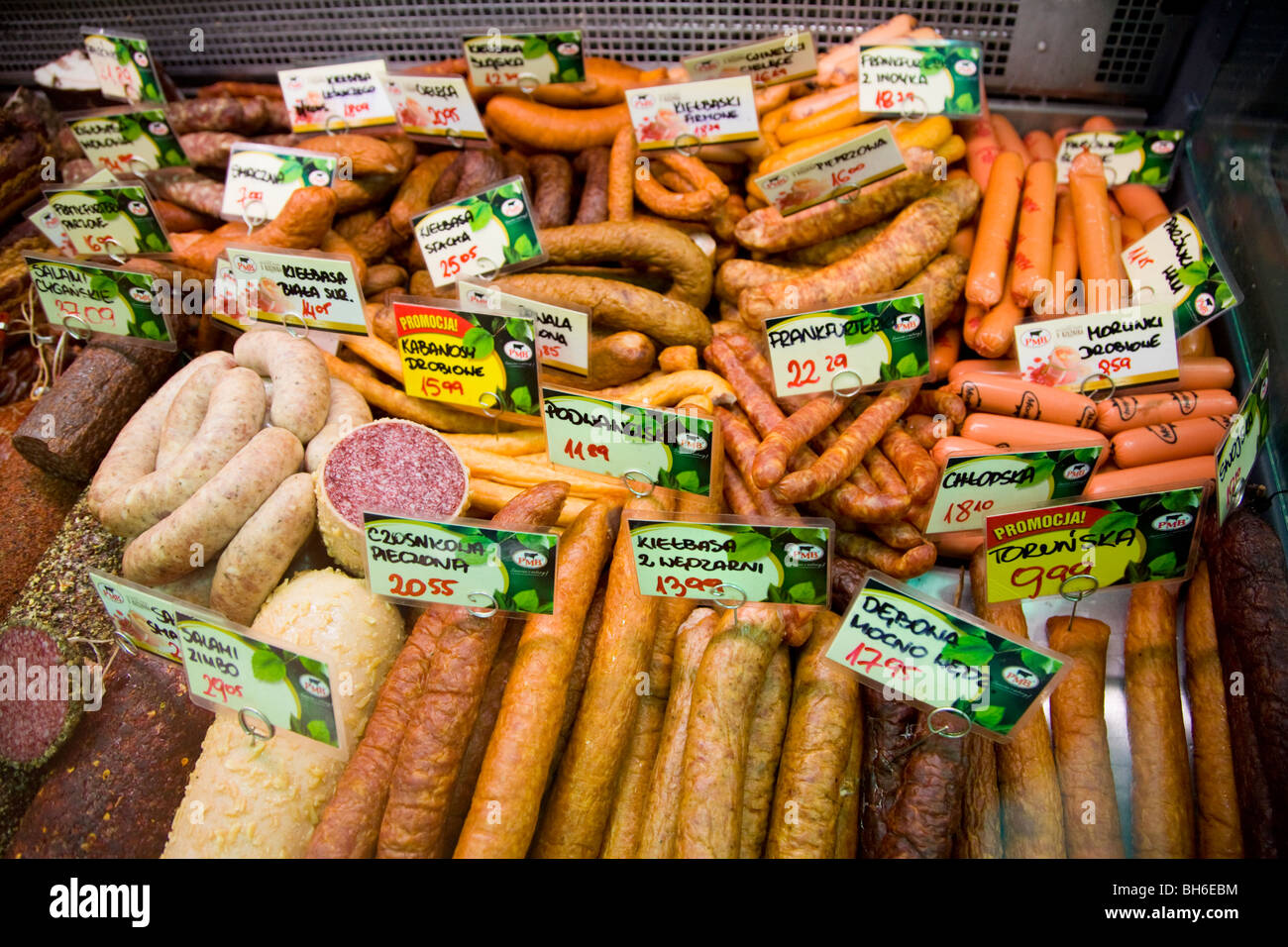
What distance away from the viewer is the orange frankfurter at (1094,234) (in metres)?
2.64

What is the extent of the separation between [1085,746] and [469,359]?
6.18ft

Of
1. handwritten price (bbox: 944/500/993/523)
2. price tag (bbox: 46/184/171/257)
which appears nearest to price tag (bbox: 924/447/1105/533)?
handwritten price (bbox: 944/500/993/523)

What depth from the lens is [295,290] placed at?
2.72 metres

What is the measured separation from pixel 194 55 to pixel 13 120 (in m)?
0.73

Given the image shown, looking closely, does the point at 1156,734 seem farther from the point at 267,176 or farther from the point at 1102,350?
the point at 267,176

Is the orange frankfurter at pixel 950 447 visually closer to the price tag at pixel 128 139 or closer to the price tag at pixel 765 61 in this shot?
the price tag at pixel 765 61

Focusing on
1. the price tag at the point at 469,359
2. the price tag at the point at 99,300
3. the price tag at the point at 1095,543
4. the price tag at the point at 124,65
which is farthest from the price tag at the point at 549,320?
the price tag at the point at 124,65

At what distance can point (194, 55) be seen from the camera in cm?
360

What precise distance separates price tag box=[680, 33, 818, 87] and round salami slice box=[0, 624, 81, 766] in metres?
2.69

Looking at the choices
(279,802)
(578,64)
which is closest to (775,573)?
(279,802)

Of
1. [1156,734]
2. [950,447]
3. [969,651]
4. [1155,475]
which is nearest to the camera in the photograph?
[969,651]

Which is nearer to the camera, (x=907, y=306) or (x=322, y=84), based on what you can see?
(x=907, y=306)

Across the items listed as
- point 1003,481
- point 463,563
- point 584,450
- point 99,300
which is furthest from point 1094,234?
point 99,300
